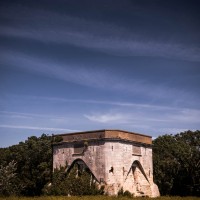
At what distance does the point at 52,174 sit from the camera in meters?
36.4

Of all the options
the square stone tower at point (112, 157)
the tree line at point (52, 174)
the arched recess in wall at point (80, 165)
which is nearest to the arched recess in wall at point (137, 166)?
the square stone tower at point (112, 157)

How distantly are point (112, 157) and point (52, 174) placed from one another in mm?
7395

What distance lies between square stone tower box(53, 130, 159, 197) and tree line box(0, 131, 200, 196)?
4.15ft

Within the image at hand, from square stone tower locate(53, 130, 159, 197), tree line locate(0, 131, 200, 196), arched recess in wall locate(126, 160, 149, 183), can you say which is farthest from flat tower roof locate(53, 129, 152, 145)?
tree line locate(0, 131, 200, 196)

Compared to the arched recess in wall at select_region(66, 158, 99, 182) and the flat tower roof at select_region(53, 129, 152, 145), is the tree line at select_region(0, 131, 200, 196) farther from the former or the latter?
the flat tower roof at select_region(53, 129, 152, 145)

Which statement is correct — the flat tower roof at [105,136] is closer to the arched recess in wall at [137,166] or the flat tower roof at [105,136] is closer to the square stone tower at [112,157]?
the square stone tower at [112,157]

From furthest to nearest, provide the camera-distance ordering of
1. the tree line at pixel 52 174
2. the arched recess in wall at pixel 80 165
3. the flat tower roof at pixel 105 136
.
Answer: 1. the arched recess in wall at pixel 80 165
2. the tree line at pixel 52 174
3. the flat tower roof at pixel 105 136

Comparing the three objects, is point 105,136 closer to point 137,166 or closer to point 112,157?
point 112,157

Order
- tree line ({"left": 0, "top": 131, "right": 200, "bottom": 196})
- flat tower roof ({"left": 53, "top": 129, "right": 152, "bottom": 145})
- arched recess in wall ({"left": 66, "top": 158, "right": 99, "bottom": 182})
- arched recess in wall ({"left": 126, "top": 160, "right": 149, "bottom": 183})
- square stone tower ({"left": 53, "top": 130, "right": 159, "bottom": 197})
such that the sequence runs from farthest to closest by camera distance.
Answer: arched recess in wall ({"left": 126, "top": 160, "right": 149, "bottom": 183}) → arched recess in wall ({"left": 66, "top": 158, "right": 99, "bottom": 182}) → tree line ({"left": 0, "top": 131, "right": 200, "bottom": 196}) → flat tower roof ({"left": 53, "top": 129, "right": 152, "bottom": 145}) → square stone tower ({"left": 53, "top": 130, "right": 159, "bottom": 197})

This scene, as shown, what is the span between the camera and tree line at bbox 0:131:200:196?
3381 centimetres

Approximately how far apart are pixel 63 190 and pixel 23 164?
1061cm

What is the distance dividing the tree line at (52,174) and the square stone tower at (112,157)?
127cm

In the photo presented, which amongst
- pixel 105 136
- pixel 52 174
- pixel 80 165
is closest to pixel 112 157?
pixel 105 136

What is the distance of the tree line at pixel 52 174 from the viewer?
3381 cm
